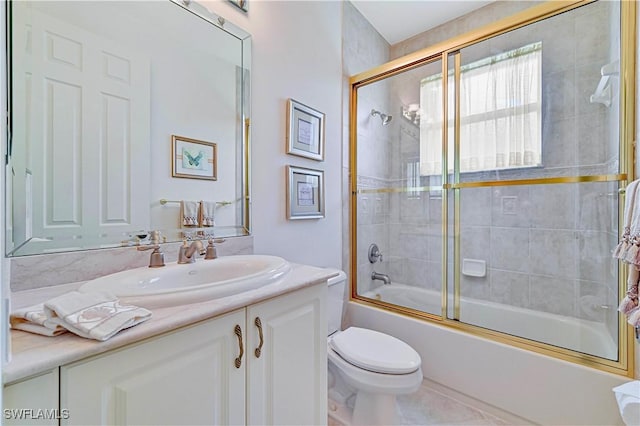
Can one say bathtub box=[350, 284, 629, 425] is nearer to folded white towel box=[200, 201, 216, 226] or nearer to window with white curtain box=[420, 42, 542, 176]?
window with white curtain box=[420, 42, 542, 176]

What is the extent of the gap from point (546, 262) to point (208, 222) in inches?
85.8

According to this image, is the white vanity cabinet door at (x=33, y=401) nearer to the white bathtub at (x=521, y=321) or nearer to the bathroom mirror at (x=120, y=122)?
the bathroom mirror at (x=120, y=122)

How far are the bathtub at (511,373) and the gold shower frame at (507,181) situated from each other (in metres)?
0.05

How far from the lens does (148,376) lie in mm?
633

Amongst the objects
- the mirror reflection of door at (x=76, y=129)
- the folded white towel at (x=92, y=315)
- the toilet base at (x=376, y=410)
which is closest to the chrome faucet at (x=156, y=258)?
the mirror reflection of door at (x=76, y=129)

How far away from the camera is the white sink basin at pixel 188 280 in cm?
72

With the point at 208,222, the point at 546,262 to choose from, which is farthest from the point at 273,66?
the point at 546,262

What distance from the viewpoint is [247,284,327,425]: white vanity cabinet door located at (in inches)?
33.2

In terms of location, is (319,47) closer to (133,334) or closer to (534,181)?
(534,181)

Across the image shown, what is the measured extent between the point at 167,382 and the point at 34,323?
0.29 meters

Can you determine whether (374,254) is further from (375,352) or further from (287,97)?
(287,97)

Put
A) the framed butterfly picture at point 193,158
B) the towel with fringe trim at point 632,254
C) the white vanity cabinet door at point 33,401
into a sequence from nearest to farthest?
the white vanity cabinet door at point 33,401, the towel with fringe trim at point 632,254, the framed butterfly picture at point 193,158

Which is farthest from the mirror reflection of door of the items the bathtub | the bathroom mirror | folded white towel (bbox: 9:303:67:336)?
the bathtub

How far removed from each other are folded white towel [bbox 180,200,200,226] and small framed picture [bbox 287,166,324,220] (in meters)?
0.53
